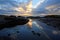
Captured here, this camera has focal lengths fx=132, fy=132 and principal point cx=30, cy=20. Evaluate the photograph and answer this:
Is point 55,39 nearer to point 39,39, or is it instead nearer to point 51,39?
point 51,39

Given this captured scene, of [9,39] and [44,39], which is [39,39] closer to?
[44,39]

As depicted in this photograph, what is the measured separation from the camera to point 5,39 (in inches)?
1283

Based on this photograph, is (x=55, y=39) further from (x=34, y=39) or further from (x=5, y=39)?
(x=5, y=39)

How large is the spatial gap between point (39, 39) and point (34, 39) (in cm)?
128

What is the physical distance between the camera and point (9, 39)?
3275 cm

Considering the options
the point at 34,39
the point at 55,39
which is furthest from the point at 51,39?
the point at 34,39

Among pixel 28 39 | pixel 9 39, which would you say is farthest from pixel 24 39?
pixel 9 39

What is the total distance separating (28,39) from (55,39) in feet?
22.2

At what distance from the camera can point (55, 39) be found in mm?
33062

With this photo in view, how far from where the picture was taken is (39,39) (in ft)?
110

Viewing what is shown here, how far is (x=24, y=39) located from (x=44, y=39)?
16.5 feet

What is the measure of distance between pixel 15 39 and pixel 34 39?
4.79 m

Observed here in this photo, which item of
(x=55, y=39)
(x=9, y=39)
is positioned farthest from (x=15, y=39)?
(x=55, y=39)

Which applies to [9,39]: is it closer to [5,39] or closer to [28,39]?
[5,39]
